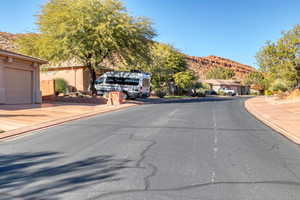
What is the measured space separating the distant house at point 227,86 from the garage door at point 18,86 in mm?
56233

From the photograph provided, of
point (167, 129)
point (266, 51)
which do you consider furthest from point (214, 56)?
point (167, 129)

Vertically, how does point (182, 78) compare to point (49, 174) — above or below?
above

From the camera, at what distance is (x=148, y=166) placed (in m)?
5.12

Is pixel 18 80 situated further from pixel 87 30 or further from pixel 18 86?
pixel 87 30

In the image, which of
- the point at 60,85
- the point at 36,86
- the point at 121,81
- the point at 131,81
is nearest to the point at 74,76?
the point at 60,85

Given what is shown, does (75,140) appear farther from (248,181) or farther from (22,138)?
(248,181)

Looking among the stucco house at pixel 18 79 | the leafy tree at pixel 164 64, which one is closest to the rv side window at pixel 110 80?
the stucco house at pixel 18 79

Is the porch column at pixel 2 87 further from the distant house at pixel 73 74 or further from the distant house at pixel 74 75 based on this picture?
the distant house at pixel 74 75

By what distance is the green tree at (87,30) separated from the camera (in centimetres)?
2156

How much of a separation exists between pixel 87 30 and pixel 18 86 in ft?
23.8

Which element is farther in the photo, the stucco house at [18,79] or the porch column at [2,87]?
the stucco house at [18,79]

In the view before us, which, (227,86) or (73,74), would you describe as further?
(227,86)

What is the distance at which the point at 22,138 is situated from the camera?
7707 millimetres

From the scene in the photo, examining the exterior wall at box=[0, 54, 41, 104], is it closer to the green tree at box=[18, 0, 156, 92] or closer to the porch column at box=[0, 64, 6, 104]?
the porch column at box=[0, 64, 6, 104]
